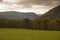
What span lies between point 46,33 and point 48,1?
1.10m

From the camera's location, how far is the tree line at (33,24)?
5.46ft

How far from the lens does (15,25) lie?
1.69 metres

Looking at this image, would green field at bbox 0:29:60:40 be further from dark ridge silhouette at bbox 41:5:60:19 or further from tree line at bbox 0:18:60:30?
dark ridge silhouette at bbox 41:5:60:19

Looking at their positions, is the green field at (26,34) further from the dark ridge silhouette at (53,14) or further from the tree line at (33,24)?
the dark ridge silhouette at (53,14)

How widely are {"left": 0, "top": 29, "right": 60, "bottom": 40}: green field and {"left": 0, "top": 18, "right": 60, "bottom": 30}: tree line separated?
0.13 feet

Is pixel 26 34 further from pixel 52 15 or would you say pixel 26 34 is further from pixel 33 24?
pixel 52 15

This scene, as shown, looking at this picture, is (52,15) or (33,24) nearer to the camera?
(33,24)

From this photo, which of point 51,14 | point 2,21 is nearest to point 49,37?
point 51,14

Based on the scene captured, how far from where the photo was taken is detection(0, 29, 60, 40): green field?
168cm

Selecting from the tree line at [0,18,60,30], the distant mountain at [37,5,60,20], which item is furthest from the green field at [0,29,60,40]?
the distant mountain at [37,5,60,20]

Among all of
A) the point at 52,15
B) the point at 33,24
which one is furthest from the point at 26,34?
the point at 52,15

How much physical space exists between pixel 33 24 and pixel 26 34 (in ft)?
0.41

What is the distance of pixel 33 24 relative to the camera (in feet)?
5.52

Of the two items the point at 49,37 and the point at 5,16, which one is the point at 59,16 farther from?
the point at 5,16
